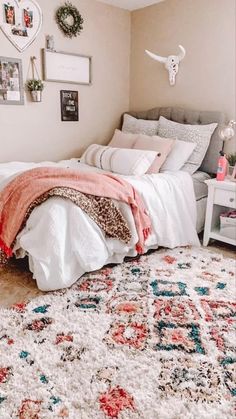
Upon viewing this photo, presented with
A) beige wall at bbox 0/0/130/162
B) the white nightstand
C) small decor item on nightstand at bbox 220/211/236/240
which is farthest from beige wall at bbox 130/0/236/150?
small decor item on nightstand at bbox 220/211/236/240

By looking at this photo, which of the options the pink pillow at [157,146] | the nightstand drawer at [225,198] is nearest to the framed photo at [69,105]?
the pink pillow at [157,146]

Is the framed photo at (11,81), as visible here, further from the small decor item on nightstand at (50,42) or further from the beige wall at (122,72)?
the small decor item on nightstand at (50,42)

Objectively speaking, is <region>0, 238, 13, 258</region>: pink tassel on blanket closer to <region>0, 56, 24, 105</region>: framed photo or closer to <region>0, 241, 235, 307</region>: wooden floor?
<region>0, 241, 235, 307</region>: wooden floor

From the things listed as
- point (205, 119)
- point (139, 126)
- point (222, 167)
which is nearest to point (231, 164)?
point (222, 167)

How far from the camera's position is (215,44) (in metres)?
3.12

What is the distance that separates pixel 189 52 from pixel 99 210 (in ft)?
6.79

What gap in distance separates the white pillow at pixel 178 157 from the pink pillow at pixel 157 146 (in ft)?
0.17

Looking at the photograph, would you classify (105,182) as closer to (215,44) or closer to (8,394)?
(8,394)

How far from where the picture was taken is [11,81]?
3.14 meters

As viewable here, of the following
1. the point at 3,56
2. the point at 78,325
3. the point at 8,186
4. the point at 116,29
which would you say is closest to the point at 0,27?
the point at 3,56

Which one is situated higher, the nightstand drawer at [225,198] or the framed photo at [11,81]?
the framed photo at [11,81]

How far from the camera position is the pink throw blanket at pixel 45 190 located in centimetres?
219

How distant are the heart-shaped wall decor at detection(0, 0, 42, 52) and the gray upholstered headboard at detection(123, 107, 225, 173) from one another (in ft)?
4.81

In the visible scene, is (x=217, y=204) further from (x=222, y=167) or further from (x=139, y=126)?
(x=139, y=126)
